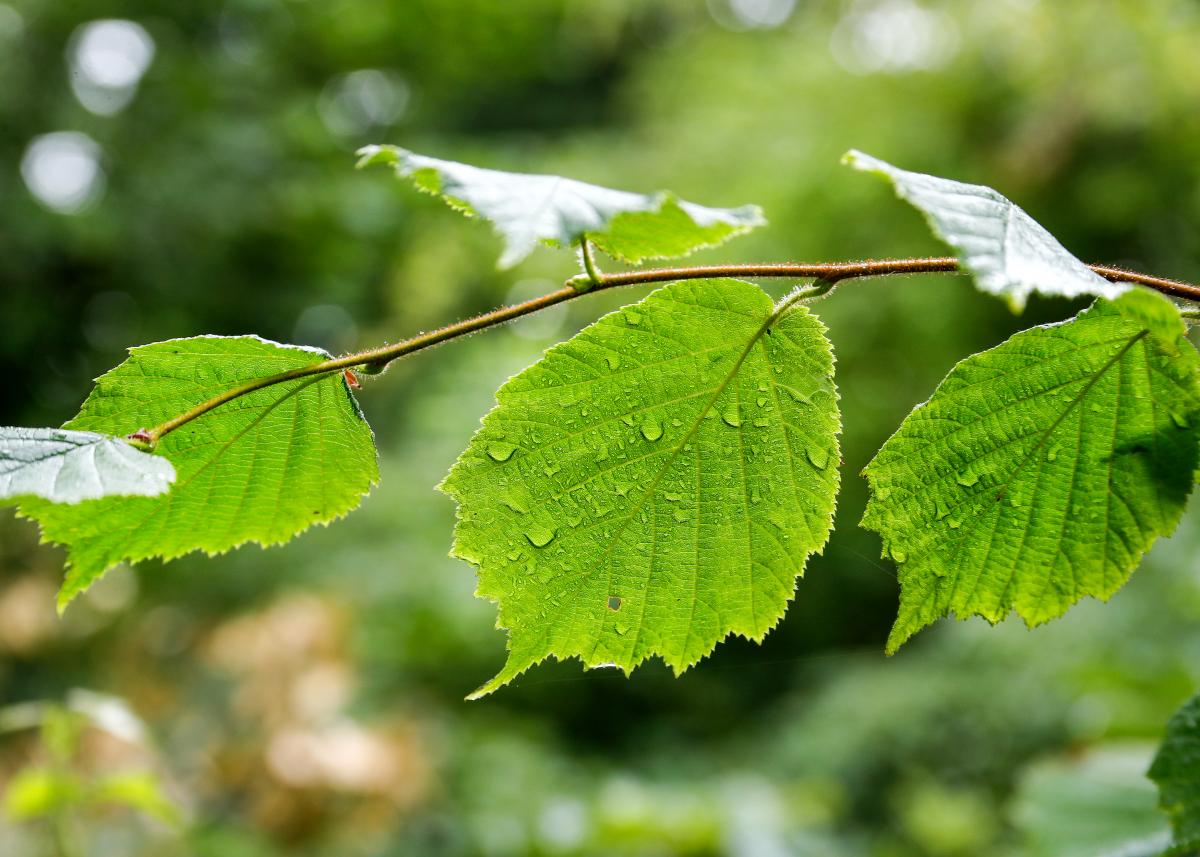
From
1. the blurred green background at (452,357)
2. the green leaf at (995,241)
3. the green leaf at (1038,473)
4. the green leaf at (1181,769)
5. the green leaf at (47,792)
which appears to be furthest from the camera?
the blurred green background at (452,357)

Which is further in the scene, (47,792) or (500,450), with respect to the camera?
(47,792)

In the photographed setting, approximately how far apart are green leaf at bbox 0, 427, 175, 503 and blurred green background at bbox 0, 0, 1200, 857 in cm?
255

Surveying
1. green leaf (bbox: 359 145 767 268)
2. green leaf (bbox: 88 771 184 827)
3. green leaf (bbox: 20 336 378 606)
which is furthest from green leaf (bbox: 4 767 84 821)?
green leaf (bbox: 359 145 767 268)

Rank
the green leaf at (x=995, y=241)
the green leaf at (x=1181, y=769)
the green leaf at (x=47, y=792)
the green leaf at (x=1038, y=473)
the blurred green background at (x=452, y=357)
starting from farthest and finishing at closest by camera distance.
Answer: the blurred green background at (x=452, y=357), the green leaf at (x=47, y=792), the green leaf at (x=1181, y=769), the green leaf at (x=1038, y=473), the green leaf at (x=995, y=241)

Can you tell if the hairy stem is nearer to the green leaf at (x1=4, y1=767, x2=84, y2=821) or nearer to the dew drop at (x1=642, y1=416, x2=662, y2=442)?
the dew drop at (x1=642, y1=416, x2=662, y2=442)

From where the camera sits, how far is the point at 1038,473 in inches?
19.8

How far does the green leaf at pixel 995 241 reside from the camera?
339 mm

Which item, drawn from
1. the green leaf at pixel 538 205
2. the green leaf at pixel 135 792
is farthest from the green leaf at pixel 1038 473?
the green leaf at pixel 135 792

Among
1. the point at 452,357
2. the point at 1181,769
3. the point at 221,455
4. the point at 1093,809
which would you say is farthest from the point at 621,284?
the point at 452,357

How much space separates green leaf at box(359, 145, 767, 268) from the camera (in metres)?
0.37

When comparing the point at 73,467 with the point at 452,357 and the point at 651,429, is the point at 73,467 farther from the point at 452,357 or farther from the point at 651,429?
the point at 452,357

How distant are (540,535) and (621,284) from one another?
14cm

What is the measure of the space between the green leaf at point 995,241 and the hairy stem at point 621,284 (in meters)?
0.02

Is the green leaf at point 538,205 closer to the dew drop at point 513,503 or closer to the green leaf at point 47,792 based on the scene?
the dew drop at point 513,503
